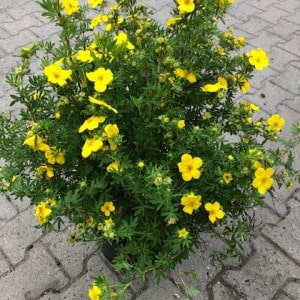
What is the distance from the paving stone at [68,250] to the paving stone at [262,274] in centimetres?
77

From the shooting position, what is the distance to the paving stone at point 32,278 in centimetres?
212

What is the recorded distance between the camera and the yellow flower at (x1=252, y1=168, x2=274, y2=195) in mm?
1391

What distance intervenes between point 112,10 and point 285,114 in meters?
2.03

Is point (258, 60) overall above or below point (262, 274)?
above

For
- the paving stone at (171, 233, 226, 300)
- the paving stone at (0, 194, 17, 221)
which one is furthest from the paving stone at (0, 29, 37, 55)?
the paving stone at (171, 233, 226, 300)

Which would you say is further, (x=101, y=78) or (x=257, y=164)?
(x=257, y=164)

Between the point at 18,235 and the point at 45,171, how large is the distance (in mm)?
934

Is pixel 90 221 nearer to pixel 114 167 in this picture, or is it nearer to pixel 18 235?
pixel 114 167

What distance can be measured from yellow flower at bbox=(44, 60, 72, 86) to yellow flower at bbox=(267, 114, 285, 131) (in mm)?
778

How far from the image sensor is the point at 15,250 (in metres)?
2.30

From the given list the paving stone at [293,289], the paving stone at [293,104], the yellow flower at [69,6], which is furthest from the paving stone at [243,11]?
the yellow flower at [69,6]

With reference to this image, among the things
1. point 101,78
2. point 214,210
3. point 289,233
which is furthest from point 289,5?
point 101,78

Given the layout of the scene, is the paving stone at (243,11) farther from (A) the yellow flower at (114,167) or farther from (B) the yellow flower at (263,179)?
(A) the yellow flower at (114,167)

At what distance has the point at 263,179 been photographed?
1.41 metres
